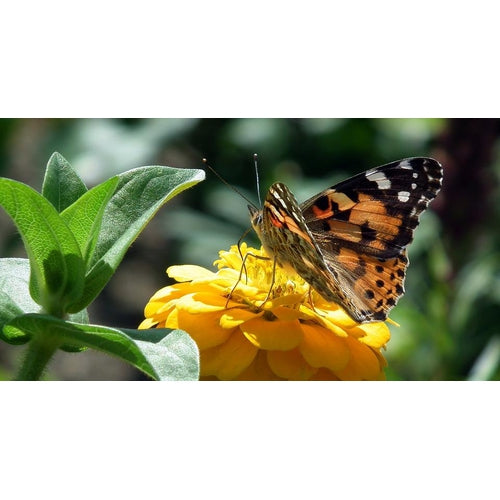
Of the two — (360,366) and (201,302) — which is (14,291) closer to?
(201,302)

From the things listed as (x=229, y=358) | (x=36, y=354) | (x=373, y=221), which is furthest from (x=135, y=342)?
(x=373, y=221)

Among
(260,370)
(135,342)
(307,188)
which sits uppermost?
(135,342)

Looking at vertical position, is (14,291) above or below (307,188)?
above

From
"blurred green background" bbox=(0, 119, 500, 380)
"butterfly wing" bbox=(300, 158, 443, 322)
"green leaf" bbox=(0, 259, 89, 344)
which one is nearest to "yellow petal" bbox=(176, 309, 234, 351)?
"green leaf" bbox=(0, 259, 89, 344)

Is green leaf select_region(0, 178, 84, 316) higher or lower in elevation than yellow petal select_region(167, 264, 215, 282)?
higher

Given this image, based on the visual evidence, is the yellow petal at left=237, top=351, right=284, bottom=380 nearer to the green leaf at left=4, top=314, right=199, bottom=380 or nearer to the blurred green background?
the green leaf at left=4, top=314, right=199, bottom=380

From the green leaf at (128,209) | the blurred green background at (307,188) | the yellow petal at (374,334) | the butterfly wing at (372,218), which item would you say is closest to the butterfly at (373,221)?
the butterfly wing at (372,218)

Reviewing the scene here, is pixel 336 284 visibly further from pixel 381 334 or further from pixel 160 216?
pixel 160 216
